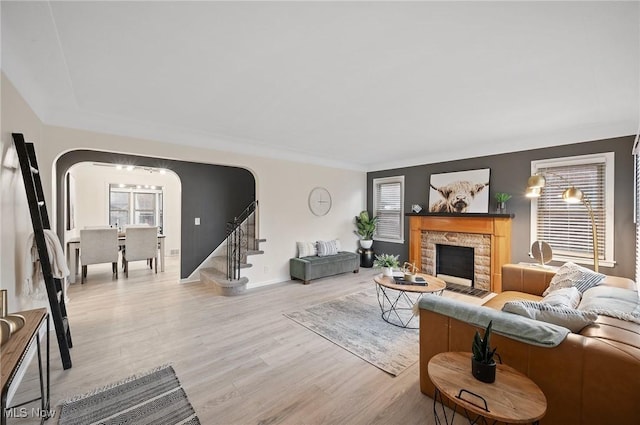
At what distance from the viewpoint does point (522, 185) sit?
4371 mm

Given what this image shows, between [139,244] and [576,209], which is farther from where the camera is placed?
[139,244]

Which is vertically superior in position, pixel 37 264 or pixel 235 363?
pixel 37 264

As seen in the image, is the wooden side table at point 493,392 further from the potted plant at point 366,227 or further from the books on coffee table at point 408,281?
the potted plant at point 366,227

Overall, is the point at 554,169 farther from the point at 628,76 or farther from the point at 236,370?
the point at 236,370

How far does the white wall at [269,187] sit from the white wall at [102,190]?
329 centimetres

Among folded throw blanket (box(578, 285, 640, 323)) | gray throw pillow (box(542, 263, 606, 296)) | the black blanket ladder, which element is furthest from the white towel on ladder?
gray throw pillow (box(542, 263, 606, 296))

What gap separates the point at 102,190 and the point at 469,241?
914 cm

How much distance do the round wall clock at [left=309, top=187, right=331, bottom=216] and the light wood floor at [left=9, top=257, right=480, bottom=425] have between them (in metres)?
2.20

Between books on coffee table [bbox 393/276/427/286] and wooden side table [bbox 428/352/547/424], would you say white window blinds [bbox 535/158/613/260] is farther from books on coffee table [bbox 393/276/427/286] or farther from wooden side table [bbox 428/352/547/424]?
wooden side table [bbox 428/352/547/424]

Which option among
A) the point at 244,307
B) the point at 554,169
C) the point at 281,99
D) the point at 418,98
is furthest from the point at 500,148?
the point at 244,307

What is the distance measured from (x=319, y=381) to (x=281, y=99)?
2759mm

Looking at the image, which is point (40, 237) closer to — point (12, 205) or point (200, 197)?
point (12, 205)

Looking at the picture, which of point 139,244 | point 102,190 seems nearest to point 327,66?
point 139,244

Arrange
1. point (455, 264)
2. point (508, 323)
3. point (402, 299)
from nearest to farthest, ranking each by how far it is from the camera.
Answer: point (508, 323), point (402, 299), point (455, 264)
